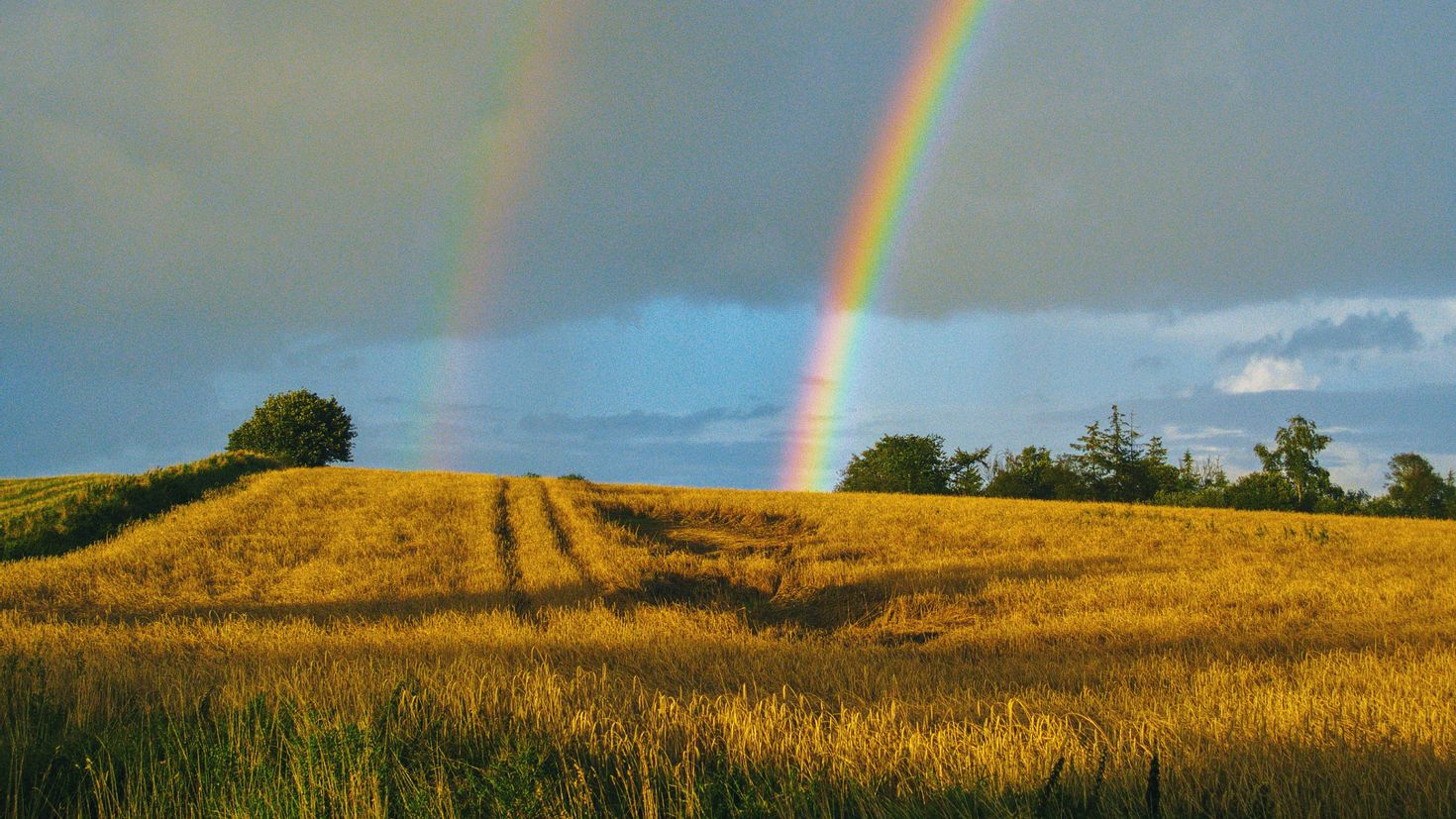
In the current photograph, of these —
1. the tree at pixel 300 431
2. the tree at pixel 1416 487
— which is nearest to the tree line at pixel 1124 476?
the tree at pixel 1416 487

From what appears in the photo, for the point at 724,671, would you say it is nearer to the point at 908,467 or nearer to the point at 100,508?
the point at 100,508

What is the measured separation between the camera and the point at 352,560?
824 inches

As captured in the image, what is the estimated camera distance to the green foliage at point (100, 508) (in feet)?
80.6

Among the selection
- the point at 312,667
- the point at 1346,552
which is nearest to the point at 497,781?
the point at 312,667

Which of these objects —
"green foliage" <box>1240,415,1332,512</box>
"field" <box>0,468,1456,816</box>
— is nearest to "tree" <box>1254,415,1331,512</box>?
"green foliage" <box>1240,415,1332,512</box>

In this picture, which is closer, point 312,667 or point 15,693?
point 15,693

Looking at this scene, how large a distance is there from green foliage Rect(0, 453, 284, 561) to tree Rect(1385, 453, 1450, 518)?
8589cm

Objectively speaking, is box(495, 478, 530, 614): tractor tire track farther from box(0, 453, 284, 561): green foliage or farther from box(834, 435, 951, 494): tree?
box(834, 435, 951, 494): tree

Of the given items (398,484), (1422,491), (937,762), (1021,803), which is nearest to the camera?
(1021,803)

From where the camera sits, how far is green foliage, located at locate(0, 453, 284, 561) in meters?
24.6

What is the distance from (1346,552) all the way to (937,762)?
24.1 meters

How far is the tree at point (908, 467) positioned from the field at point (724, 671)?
51.5 m

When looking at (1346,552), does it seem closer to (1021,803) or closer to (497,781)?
(1021,803)

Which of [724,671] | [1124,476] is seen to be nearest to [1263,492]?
[1124,476]
